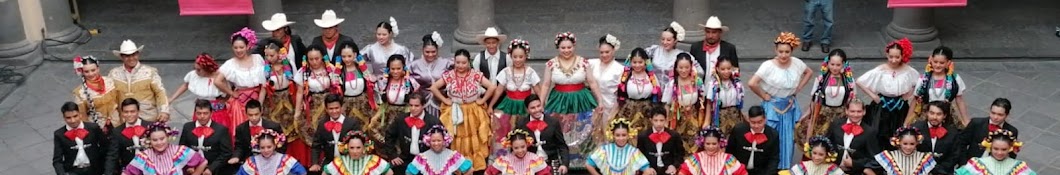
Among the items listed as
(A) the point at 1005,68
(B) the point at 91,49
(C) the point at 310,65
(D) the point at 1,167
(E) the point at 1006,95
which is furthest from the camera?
(B) the point at 91,49

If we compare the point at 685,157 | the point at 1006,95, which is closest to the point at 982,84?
the point at 1006,95

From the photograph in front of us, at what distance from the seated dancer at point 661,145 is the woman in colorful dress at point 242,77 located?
3.25 metres

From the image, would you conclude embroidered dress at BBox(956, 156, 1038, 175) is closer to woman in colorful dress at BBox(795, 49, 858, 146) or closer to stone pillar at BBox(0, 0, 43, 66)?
woman in colorful dress at BBox(795, 49, 858, 146)

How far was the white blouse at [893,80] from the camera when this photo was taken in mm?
10914

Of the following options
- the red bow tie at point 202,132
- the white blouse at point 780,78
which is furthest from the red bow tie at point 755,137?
the red bow tie at point 202,132

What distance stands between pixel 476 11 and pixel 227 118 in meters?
4.27

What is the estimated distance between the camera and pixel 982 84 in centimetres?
1398

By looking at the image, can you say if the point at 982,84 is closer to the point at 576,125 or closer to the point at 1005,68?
the point at 1005,68

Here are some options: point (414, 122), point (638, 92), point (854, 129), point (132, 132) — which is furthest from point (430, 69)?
point (854, 129)

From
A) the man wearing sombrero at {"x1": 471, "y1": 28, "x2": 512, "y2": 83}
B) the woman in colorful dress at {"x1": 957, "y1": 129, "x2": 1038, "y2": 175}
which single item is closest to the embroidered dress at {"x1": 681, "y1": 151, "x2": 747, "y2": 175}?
the woman in colorful dress at {"x1": 957, "y1": 129, "x2": 1038, "y2": 175}

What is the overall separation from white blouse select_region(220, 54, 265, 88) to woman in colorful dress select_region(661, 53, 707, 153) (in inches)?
132

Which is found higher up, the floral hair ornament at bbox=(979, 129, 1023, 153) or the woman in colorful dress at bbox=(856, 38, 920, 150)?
the woman in colorful dress at bbox=(856, 38, 920, 150)

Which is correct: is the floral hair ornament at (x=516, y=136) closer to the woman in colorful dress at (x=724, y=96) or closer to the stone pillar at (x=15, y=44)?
the woman in colorful dress at (x=724, y=96)

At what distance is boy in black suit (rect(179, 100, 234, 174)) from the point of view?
10609 millimetres
